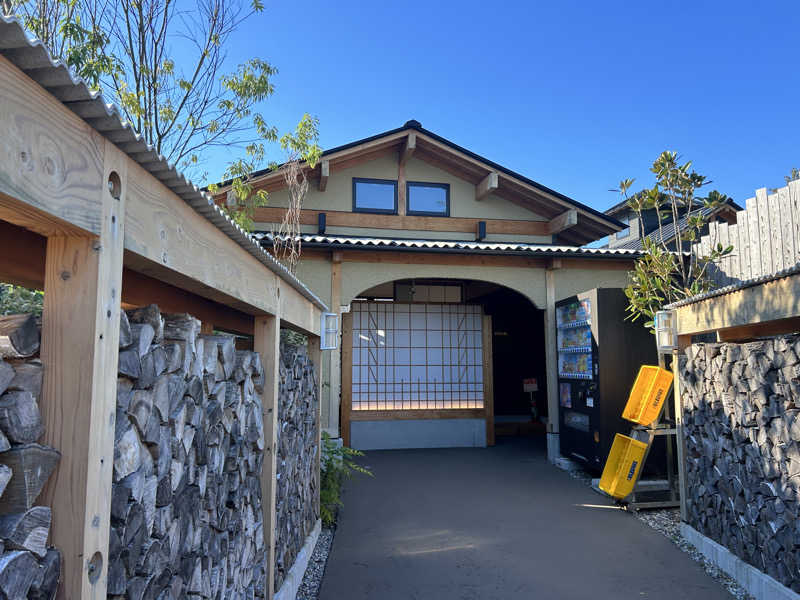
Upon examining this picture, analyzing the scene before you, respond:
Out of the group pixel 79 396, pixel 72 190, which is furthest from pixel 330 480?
pixel 72 190

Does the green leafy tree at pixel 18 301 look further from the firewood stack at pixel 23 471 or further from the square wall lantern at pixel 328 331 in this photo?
the firewood stack at pixel 23 471

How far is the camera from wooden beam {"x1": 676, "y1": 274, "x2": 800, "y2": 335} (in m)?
3.20

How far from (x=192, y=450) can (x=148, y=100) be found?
519 cm

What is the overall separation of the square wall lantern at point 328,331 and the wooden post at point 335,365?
247 centimetres

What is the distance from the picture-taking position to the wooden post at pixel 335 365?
753 cm

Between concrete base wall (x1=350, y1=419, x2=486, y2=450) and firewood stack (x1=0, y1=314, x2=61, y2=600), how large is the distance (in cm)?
768

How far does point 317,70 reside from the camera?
9.25 metres

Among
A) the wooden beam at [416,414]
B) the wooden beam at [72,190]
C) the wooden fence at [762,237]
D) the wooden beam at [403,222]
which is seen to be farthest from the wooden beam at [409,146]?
the wooden beam at [72,190]

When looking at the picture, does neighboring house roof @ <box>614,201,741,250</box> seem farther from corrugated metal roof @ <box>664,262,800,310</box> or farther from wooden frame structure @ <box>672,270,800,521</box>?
corrugated metal roof @ <box>664,262,800,310</box>

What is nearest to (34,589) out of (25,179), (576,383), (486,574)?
(25,179)

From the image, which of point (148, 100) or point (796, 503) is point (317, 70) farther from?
point (796, 503)

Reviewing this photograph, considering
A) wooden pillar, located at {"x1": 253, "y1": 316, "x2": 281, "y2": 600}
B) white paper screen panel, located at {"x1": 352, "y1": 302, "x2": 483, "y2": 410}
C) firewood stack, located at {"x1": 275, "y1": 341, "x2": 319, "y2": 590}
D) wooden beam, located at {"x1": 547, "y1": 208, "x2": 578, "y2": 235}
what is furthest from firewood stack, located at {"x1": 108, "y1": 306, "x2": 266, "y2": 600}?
wooden beam, located at {"x1": 547, "y1": 208, "x2": 578, "y2": 235}

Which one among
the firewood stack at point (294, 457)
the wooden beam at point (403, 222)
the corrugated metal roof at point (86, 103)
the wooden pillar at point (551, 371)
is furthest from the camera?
the wooden beam at point (403, 222)

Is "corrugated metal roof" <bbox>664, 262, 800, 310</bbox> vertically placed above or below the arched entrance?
above
